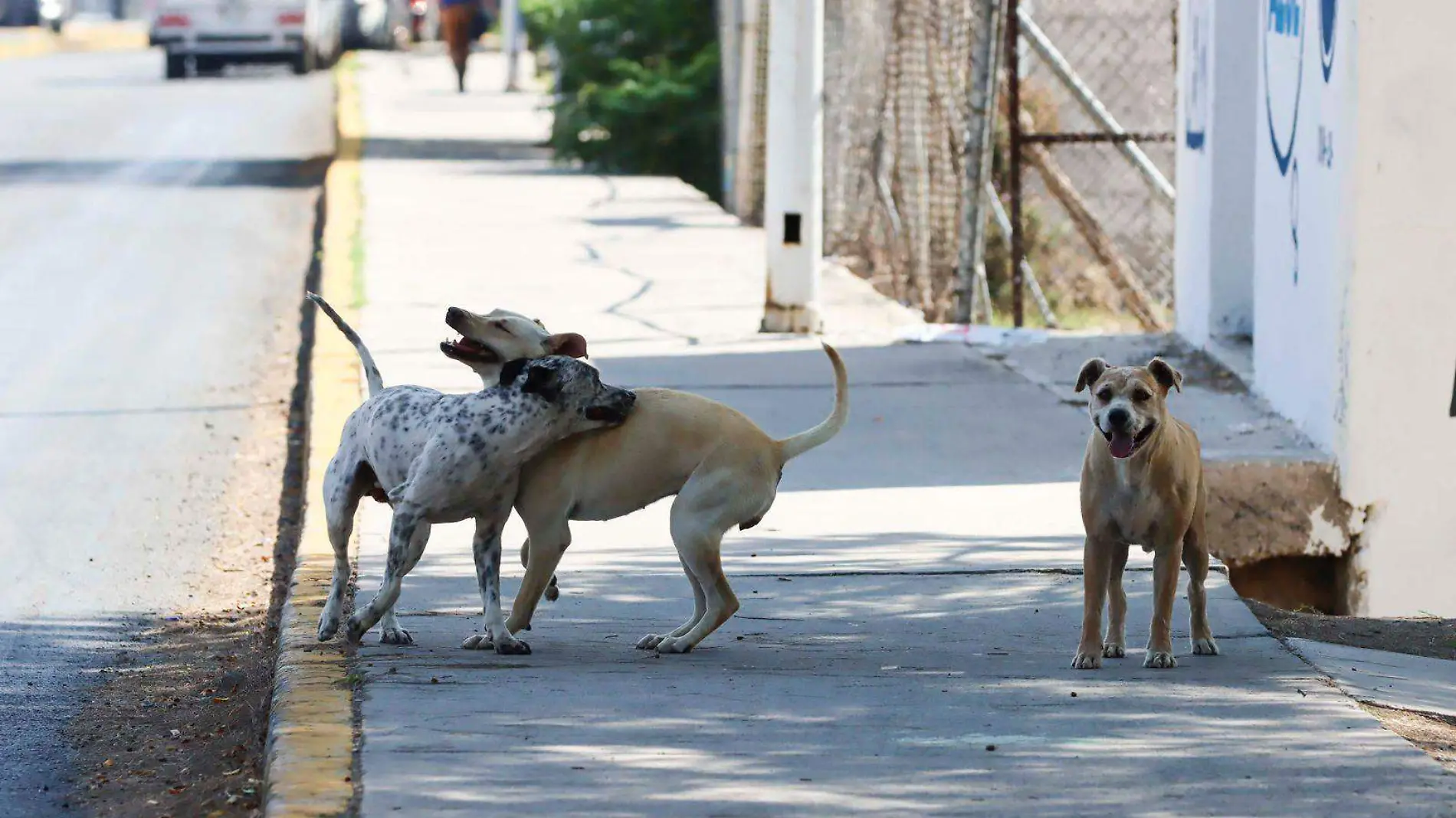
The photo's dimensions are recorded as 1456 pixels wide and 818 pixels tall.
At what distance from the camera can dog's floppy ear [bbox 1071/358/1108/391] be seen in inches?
235

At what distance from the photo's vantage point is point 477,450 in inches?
235

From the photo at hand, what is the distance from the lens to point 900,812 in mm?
4605

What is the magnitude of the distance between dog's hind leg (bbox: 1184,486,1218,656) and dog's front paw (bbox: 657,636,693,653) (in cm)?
142

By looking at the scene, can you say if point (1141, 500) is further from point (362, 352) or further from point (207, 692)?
point (207, 692)

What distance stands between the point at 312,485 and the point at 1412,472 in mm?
4441

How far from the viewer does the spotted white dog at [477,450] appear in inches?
235

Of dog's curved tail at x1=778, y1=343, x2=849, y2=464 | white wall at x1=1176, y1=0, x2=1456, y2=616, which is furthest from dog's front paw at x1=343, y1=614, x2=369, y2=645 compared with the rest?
white wall at x1=1176, y1=0, x2=1456, y2=616

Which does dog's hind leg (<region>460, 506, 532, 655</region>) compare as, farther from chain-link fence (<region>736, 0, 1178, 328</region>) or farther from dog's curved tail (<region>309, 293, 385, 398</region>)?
chain-link fence (<region>736, 0, 1178, 328</region>)

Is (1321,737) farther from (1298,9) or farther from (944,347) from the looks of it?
(944,347)

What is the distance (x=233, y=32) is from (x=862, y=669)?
30208 millimetres

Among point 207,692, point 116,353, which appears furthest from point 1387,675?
point 116,353

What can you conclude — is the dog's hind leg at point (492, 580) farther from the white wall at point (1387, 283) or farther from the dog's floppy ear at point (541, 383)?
the white wall at point (1387, 283)

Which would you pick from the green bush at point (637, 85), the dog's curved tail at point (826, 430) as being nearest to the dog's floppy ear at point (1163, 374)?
the dog's curved tail at point (826, 430)

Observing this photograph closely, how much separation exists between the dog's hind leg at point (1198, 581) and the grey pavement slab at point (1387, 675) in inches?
10.6
